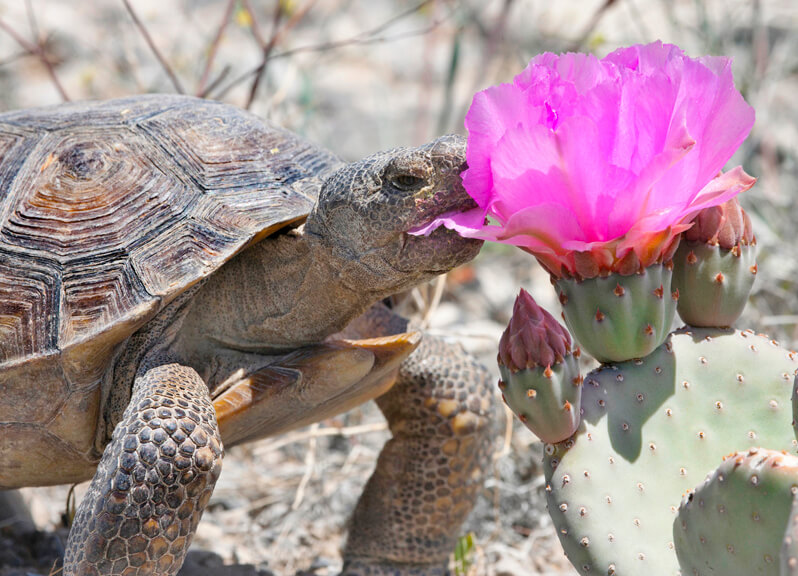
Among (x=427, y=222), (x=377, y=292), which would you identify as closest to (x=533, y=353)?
(x=427, y=222)

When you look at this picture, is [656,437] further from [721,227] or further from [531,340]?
[721,227]

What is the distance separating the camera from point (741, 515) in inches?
48.0

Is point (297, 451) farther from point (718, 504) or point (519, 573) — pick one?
point (718, 504)

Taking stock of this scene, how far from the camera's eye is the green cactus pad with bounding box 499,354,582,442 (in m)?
1.40

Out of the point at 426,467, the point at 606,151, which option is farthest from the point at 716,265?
the point at 426,467

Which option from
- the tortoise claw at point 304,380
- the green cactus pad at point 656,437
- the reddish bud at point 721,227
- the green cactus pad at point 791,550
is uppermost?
the reddish bud at point 721,227

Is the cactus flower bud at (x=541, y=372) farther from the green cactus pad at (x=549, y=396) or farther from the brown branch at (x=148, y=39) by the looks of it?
the brown branch at (x=148, y=39)

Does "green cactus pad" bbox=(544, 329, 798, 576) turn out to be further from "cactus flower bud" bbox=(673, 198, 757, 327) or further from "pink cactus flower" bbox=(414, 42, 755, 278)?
"pink cactus flower" bbox=(414, 42, 755, 278)

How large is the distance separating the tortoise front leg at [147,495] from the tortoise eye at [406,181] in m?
0.68

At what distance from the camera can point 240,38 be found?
10.8 m

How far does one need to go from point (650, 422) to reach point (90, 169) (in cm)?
159

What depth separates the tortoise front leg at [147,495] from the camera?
1.80 metres

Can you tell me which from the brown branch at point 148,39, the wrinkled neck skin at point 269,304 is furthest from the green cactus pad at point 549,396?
the brown branch at point 148,39

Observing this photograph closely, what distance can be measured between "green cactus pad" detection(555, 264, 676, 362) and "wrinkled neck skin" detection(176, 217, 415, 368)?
2.43 feet
